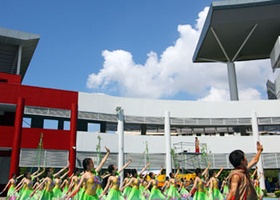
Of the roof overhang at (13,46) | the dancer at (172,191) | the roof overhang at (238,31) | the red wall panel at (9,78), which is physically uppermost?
the roof overhang at (238,31)

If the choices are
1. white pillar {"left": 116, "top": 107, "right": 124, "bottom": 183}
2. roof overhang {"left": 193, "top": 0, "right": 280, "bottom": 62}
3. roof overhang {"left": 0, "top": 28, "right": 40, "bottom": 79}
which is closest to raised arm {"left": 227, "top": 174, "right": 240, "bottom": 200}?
white pillar {"left": 116, "top": 107, "right": 124, "bottom": 183}

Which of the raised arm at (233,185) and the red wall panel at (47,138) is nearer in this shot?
the raised arm at (233,185)

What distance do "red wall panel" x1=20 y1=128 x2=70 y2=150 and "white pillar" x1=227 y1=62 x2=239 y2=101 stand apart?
21.2m

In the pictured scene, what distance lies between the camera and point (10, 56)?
2847 centimetres

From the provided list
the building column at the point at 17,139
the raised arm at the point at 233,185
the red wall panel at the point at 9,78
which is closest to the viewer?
the raised arm at the point at 233,185

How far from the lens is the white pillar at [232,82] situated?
125 feet

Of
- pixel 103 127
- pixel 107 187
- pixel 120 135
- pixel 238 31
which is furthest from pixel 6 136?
pixel 238 31

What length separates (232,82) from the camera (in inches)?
1522

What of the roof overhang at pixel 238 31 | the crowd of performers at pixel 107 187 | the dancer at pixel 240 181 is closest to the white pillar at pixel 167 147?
the roof overhang at pixel 238 31

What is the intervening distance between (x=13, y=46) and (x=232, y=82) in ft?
81.1

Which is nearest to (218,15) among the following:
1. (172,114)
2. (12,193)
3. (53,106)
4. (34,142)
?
(172,114)

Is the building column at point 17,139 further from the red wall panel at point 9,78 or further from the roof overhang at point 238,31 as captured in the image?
Answer: the roof overhang at point 238,31

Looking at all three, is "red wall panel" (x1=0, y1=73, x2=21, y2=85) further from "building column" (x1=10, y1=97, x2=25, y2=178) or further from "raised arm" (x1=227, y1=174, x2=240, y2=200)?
"raised arm" (x1=227, y1=174, x2=240, y2=200)

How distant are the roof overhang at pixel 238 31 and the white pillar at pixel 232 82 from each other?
900 millimetres
